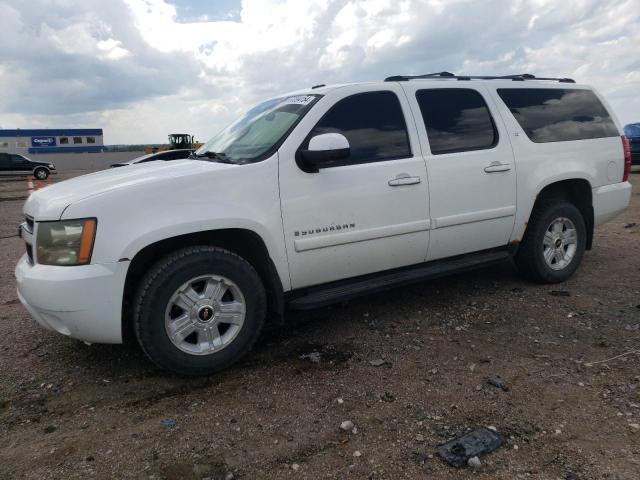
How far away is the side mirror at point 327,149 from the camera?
10.5 feet

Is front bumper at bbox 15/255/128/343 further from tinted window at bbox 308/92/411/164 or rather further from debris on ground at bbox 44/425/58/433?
tinted window at bbox 308/92/411/164

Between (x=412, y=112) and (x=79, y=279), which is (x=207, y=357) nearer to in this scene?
(x=79, y=279)

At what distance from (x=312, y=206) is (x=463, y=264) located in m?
1.56

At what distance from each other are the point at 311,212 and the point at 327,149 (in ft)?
1.46

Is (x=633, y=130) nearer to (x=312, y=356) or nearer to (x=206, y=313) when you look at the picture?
(x=312, y=356)

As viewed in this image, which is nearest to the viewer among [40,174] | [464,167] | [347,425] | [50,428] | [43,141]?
[347,425]

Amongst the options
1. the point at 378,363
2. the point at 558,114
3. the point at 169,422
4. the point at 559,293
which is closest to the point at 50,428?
the point at 169,422

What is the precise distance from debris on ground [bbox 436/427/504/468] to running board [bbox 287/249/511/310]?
1321mm

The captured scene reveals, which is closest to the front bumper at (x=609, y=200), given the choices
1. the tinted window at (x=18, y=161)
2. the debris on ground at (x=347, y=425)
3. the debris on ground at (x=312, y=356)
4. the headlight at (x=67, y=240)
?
the debris on ground at (x=312, y=356)

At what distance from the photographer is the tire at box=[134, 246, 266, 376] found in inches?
115

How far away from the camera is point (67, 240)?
9.22 feet

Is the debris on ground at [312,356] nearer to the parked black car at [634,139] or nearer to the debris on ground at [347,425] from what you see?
the debris on ground at [347,425]

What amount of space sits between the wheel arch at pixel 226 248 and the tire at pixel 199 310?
0.33ft

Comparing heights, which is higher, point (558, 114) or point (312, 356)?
point (558, 114)
